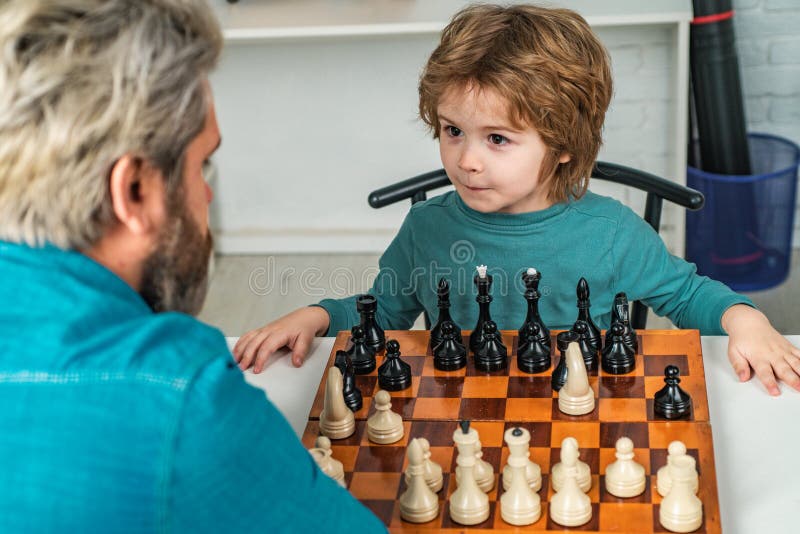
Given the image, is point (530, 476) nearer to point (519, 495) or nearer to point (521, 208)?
point (519, 495)

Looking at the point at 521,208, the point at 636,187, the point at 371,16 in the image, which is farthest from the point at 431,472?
the point at 371,16

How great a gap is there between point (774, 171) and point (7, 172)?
292cm

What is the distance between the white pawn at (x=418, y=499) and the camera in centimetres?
110

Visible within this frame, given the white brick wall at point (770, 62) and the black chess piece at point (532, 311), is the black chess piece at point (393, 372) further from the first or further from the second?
the white brick wall at point (770, 62)

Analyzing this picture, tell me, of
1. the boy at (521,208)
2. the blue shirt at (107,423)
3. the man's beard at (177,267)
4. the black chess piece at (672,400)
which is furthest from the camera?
the boy at (521,208)

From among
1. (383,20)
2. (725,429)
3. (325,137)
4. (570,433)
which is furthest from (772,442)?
(325,137)

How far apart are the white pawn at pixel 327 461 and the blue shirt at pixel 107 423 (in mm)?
298

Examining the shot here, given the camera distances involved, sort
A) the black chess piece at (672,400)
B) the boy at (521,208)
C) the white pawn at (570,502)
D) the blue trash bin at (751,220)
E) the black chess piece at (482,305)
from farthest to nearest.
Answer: the blue trash bin at (751,220), the boy at (521,208), the black chess piece at (482,305), the black chess piece at (672,400), the white pawn at (570,502)

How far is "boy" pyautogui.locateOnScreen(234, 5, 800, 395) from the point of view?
166 cm

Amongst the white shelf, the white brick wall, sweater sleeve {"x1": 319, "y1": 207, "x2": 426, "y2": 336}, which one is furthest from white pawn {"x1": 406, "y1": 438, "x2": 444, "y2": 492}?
the white brick wall

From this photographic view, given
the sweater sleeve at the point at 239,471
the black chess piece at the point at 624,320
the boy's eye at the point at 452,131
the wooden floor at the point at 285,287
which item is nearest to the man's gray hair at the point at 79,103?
the sweater sleeve at the point at 239,471

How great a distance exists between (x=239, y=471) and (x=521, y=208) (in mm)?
1070

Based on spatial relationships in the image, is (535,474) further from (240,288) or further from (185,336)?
(240,288)

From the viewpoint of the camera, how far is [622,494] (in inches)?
43.8
